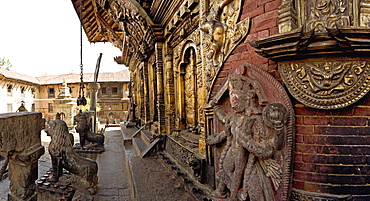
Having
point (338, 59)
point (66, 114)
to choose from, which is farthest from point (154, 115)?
point (66, 114)

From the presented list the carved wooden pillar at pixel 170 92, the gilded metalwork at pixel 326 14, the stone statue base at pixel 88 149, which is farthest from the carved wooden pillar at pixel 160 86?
the gilded metalwork at pixel 326 14

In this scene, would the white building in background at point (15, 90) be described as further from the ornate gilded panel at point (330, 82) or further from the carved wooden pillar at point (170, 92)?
the ornate gilded panel at point (330, 82)

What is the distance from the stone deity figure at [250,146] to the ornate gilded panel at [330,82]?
273mm

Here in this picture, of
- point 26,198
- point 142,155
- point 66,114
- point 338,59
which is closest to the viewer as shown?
point 338,59

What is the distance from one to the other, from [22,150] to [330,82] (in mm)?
4004

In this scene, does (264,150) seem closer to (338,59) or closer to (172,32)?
(338,59)

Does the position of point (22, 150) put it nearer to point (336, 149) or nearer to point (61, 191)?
point (61, 191)

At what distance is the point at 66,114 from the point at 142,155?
1530 cm

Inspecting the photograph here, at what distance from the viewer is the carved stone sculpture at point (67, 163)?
166 inches

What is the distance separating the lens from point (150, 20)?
6.52 metres

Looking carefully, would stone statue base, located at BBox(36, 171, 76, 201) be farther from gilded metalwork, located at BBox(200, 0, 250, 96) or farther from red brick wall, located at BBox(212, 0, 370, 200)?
red brick wall, located at BBox(212, 0, 370, 200)

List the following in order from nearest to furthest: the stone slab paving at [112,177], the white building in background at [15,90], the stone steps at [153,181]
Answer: the stone steps at [153,181] < the stone slab paving at [112,177] < the white building in background at [15,90]

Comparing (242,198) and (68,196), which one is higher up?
A: (242,198)

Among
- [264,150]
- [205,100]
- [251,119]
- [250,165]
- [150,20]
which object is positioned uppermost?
[150,20]
